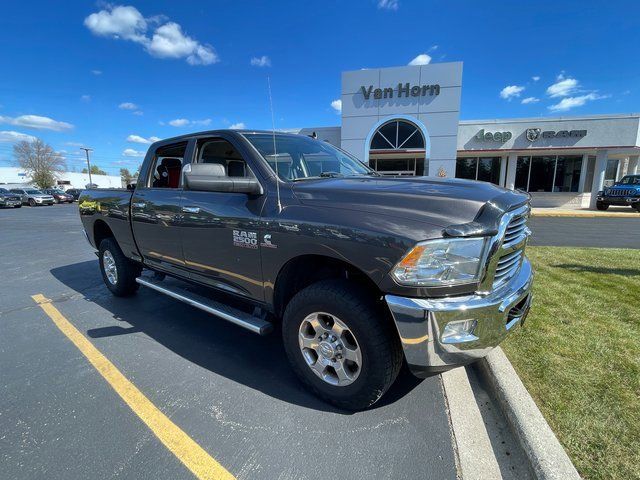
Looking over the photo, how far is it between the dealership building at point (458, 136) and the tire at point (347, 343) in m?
18.0

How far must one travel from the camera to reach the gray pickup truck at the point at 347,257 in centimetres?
200

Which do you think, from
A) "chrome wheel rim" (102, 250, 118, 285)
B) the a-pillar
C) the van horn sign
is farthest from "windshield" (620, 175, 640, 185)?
"chrome wheel rim" (102, 250, 118, 285)

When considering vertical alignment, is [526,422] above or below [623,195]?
below

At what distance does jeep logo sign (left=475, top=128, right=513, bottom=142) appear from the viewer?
20.4 metres

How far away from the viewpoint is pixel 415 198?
7.14 feet

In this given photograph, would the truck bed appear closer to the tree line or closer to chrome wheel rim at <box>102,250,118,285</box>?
chrome wheel rim at <box>102,250,118,285</box>

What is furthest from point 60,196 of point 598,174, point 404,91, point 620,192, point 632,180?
point 632,180

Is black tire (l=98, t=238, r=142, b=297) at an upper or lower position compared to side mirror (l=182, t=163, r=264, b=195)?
lower

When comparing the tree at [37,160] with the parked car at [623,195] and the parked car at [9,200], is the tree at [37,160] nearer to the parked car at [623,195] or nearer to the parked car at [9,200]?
the parked car at [9,200]

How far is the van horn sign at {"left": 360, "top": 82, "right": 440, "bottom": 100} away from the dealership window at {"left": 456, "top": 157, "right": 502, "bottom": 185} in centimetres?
518

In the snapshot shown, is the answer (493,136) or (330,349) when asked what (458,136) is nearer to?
(493,136)

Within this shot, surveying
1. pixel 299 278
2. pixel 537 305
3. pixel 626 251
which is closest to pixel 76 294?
pixel 299 278

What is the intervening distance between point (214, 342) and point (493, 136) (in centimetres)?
2155

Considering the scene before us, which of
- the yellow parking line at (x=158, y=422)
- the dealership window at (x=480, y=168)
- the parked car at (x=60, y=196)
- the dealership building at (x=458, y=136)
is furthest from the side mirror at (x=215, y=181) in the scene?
the parked car at (x=60, y=196)
